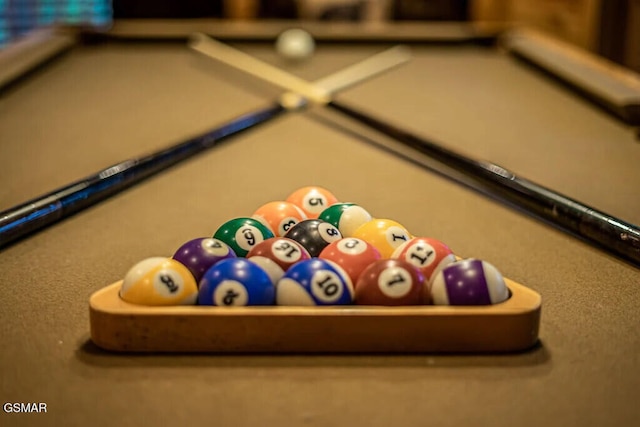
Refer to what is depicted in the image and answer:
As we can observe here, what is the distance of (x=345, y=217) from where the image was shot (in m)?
1.50

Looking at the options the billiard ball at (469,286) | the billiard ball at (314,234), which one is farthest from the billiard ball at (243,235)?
the billiard ball at (469,286)

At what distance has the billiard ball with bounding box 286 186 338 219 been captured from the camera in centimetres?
164

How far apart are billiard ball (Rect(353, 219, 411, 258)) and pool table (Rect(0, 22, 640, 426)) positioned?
0.26 metres

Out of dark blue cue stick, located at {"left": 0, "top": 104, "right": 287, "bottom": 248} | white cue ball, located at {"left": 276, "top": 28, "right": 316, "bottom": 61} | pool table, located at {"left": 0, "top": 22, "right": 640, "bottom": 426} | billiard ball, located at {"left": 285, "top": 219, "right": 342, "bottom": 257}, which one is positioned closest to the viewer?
pool table, located at {"left": 0, "top": 22, "right": 640, "bottom": 426}

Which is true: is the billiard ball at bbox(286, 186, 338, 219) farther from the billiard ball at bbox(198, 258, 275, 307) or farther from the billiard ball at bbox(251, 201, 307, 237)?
the billiard ball at bbox(198, 258, 275, 307)

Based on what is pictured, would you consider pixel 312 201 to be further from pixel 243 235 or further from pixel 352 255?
pixel 352 255

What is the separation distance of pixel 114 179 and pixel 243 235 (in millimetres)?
790

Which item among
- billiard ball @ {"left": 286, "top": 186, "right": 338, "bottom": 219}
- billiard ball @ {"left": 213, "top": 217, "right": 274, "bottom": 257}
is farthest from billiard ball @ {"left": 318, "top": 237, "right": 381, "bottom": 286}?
billiard ball @ {"left": 286, "top": 186, "right": 338, "bottom": 219}

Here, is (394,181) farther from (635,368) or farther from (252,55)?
(252,55)

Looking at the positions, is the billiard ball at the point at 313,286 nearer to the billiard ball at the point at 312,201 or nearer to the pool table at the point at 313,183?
the pool table at the point at 313,183

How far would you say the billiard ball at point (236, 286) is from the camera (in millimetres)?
1171

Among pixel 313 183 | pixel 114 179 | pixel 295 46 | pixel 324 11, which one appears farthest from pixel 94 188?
pixel 324 11

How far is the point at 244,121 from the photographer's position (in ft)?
9.37

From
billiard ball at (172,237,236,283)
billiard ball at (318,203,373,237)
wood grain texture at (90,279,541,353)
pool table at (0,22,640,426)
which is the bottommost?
pool table at (0,22,640,426)
